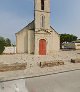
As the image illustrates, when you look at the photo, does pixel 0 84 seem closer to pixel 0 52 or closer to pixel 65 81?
pixel 65 81

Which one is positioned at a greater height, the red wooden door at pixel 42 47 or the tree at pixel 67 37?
the tree at pixel 67 37

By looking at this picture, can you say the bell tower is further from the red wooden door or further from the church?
the red wooden door

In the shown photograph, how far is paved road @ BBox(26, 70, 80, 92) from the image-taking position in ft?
24.1

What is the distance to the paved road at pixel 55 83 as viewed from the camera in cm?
735

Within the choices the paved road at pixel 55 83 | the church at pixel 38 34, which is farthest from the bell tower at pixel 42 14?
the paved road at pixel 55 83

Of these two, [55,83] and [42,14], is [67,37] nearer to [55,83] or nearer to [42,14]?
[42,14]

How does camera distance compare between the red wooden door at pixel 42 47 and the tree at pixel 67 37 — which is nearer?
the red wooden door at pixel 42 47

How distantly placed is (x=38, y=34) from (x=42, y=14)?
3390 mm

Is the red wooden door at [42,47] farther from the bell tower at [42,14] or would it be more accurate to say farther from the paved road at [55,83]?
the paved road at [55,83]

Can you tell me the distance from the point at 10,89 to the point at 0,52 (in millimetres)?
23922

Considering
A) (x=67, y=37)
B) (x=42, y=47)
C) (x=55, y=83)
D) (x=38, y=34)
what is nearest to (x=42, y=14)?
(x=38, y=34)

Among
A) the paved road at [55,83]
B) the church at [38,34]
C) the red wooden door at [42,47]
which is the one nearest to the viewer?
the paved road at [55,83]

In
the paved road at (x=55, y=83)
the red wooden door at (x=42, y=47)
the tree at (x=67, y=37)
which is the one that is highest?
the tree at (x=67, y=37)

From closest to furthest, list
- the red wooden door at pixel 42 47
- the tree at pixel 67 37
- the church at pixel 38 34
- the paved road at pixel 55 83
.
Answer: the paved road at pixel 55 83 < the church at pixel 38 34 < the red wooden door at pixel 42 47 < the tree at pixel 67 37
